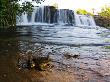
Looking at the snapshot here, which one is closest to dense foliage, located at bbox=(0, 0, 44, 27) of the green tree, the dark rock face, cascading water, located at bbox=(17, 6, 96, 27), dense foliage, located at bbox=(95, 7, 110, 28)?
cascading water, located at bbox=(17, 6, 96, 27)

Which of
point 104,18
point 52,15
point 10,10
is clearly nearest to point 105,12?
point 104,18

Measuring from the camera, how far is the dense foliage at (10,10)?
1250 cm

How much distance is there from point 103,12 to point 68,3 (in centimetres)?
591

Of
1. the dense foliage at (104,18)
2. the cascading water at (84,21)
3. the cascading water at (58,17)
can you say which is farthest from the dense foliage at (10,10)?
the dense foliage at (104,18)

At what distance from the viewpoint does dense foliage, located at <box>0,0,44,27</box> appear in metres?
12.5

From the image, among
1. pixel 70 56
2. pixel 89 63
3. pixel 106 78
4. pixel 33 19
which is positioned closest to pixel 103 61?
pixel 89 63

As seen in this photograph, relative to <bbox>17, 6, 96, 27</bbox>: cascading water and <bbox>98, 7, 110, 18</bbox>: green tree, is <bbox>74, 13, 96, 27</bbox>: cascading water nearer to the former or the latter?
<bbox>17, 6, 96, 27</bbox>: cascading water

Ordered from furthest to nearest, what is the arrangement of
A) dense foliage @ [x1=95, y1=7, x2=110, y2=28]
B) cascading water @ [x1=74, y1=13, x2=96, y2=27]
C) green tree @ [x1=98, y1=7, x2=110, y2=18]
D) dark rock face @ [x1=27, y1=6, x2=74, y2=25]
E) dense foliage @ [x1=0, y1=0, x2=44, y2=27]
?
cascading water @ [x1=74, y1=13, x2=96, y2=27] < dark rock face @ [x1=27, y1=6, x2=74, y2=25] < green tree @ [x1=98, y1=7, x2=110, y2=18] < dense foliage @ [x1=95, y1=7, x2=110, y2=28] < dense foliage @ [x1=0, y1=0, x2=44, y2=27]

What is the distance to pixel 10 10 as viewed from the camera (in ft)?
A: 51.1

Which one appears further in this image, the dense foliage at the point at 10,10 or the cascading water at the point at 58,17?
the cascading water at the point at 58,17

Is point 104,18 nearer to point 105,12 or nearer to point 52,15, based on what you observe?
point 105,12

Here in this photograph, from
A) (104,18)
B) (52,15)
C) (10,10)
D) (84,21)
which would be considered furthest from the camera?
(52,15)

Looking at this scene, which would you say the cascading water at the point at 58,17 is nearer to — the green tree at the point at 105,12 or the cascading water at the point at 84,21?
the cascading water at the point at 84,21

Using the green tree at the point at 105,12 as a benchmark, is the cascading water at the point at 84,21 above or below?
below
